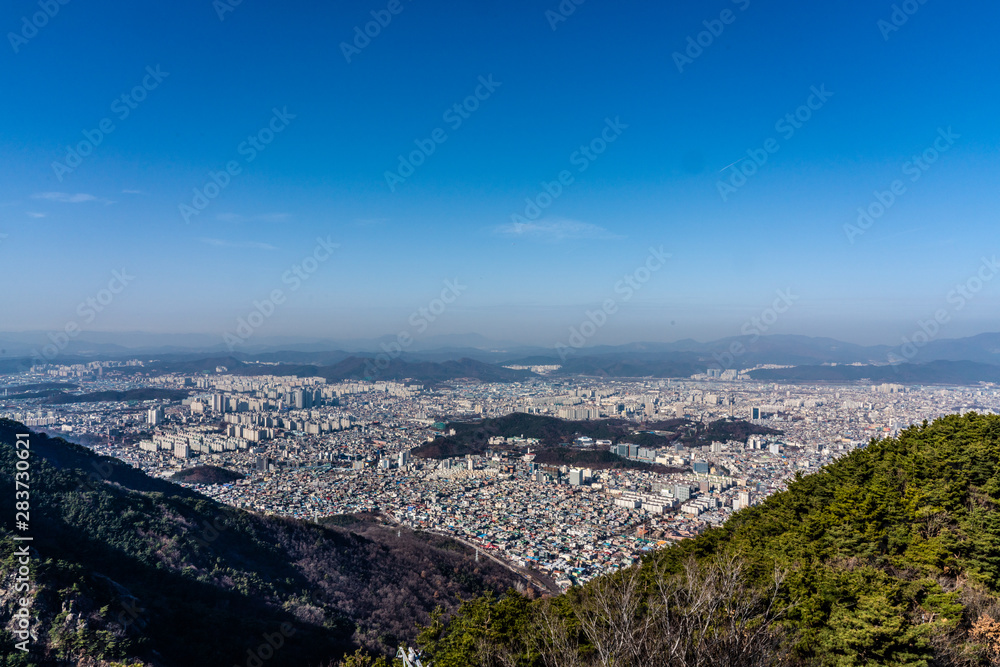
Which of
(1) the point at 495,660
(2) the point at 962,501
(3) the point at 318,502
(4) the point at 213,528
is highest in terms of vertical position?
(2) the point at 962,501

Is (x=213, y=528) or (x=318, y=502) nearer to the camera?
(x=213, y=528)

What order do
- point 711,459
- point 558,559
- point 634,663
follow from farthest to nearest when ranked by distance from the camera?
point 711,459, point 558,559, point 634,663

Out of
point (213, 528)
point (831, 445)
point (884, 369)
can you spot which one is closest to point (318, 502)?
point (213, 528)

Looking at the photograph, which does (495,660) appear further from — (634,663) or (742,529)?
(742,529)

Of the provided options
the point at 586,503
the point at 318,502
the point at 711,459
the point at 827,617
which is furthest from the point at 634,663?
the point at 711,459

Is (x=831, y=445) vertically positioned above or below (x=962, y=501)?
below

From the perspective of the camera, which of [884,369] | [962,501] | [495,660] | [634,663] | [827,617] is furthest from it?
[884,369]

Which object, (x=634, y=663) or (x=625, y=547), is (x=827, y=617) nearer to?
(x=634, y=663)
